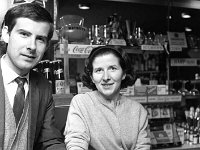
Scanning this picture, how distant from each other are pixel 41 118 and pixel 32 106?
103 millimetres

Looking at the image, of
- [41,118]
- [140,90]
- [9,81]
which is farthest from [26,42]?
[140,90]

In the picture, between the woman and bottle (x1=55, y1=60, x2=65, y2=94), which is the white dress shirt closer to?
the woman

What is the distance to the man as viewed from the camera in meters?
1.28

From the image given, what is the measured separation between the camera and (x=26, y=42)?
1264 millimetres

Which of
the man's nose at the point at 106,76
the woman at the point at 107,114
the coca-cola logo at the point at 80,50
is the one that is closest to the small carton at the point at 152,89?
the coca-cola logo at the point at 80,50

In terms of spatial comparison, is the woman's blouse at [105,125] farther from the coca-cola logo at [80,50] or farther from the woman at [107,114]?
the coca-cola logo at [80,50]

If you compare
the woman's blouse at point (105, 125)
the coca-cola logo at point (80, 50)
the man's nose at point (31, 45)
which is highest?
the coca-cola logo at point (80, 50)

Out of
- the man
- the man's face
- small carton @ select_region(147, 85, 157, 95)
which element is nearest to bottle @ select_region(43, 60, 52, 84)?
the man

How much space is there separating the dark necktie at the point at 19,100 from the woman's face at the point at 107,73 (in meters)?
0.39

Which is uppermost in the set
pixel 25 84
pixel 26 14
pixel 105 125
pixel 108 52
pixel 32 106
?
pixel 26 14

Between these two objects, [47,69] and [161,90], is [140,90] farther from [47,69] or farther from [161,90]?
[47,69]

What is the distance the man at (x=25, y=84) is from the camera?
1.28 m

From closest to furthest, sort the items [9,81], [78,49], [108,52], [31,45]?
[31,45] → [9,81] → [108,52] → [78,49]

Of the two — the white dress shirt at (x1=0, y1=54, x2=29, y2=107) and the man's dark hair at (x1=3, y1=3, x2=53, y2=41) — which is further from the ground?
the man's dark hair at (x1=3, y1=3, x2=53, y2=41)
